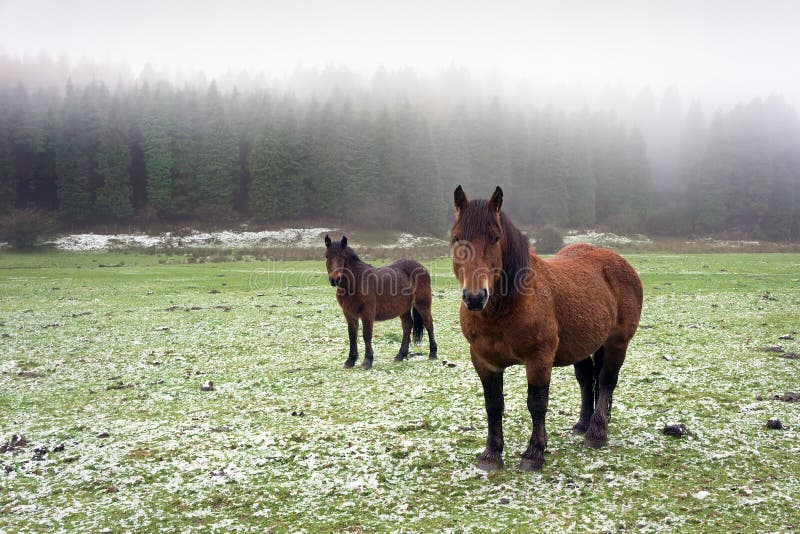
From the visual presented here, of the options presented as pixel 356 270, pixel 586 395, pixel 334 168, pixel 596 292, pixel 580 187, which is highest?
pixel 334 168

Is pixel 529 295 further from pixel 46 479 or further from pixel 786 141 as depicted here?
pixel 786 141

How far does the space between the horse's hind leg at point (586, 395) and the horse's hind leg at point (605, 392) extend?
0.14 m

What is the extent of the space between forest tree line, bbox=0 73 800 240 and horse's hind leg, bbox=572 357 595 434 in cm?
7434

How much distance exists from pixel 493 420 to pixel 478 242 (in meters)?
2.42

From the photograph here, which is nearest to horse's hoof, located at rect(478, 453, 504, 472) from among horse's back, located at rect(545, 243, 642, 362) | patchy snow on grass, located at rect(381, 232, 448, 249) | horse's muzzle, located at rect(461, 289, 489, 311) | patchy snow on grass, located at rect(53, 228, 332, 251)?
horse's back, located at rect(545, 243, 642, 362)

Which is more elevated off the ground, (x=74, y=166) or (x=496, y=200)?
(x=74, y=166)

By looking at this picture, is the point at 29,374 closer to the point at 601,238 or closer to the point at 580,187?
the point at 601,238

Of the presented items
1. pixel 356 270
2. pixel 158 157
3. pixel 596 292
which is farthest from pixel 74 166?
pixel 596 292

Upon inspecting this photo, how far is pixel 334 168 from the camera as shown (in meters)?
84.5

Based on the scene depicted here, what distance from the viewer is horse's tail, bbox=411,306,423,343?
13383 millimetres

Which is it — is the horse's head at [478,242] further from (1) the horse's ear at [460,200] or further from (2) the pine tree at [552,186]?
(2) the pine tree at [552,186]

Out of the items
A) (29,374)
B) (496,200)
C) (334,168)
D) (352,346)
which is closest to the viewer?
(496,200)

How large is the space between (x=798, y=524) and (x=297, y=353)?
11489 millimetres

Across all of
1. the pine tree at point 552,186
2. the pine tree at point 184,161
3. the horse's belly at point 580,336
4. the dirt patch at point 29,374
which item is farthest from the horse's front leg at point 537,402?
the pine tree at point 552,186
